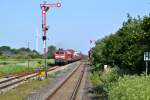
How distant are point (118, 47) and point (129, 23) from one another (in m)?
2.09

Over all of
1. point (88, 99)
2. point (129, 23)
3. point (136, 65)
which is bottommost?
point (88, 99)

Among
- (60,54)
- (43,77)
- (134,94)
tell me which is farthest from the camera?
(60,54)

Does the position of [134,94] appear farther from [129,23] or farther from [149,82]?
[129,23]

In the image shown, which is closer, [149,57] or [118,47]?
[149,57]

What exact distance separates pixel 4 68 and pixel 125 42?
33.5m

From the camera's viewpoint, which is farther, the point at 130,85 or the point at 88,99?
the point at 88,99

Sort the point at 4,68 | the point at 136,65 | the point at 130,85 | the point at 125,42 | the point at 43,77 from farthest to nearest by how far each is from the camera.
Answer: the point at 4,68, the point at 43,77, the point at 125,42, the point at 136,65, the point at 130,85

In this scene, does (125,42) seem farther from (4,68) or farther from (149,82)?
(4,68)

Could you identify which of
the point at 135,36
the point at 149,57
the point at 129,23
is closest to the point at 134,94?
the point at 149,57

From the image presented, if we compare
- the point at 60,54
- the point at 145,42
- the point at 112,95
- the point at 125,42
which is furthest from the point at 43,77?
the point at 60,54

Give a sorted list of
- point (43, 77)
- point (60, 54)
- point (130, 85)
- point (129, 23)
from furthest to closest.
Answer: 1. point (60, 54)
2. point (43, 77)
3. point (129, 23)
4. point (130, 85)

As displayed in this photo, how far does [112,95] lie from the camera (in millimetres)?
19047

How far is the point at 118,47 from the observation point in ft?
123

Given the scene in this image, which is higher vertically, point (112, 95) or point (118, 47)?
point (118, 47)
